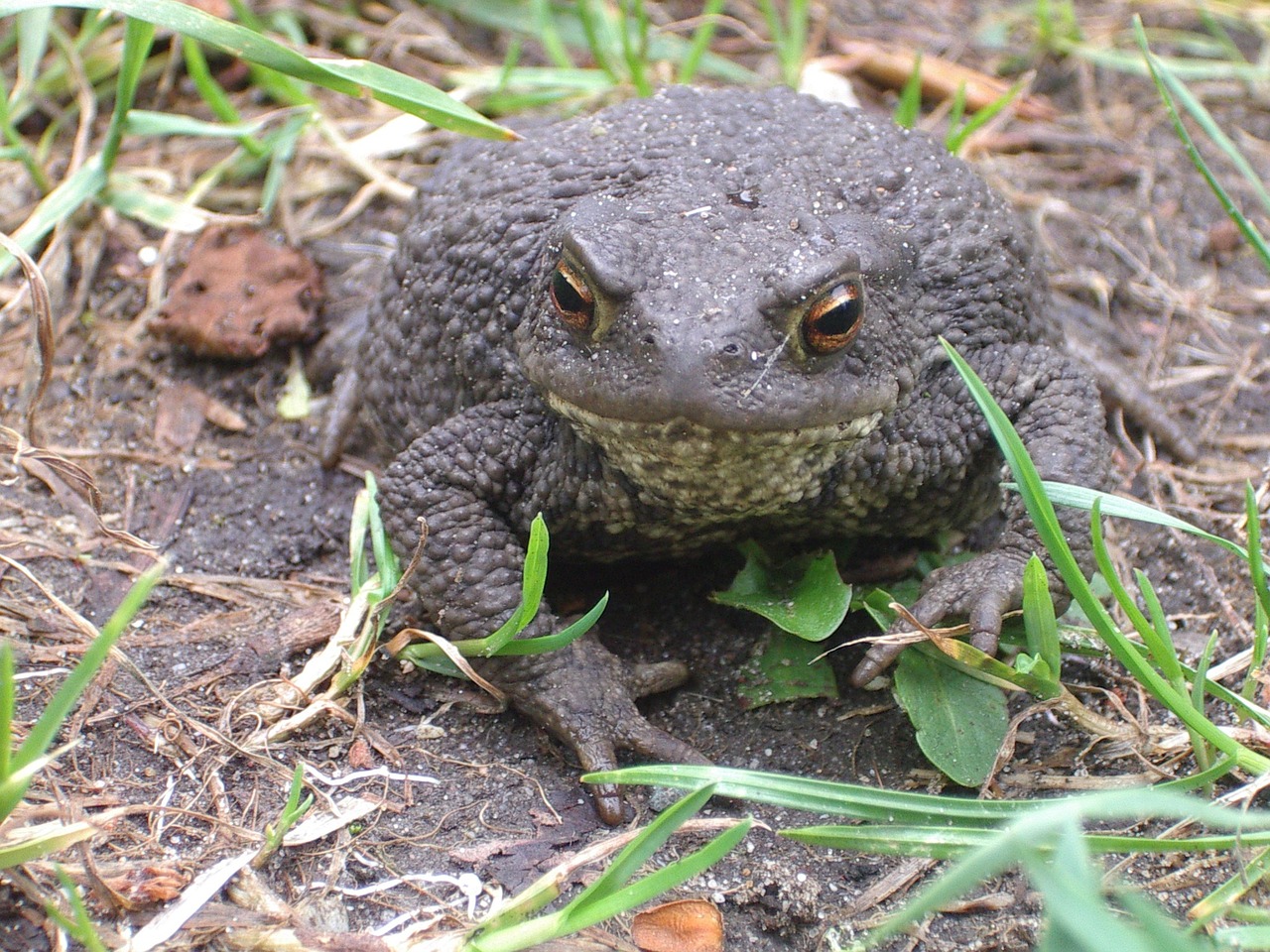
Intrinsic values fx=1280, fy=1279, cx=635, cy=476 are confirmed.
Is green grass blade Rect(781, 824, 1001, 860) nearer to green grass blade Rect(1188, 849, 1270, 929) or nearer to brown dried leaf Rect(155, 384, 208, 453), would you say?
green grass blade Rect(1188, 849, 1270, 929)

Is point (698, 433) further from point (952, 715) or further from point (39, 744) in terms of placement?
point (39, 744)

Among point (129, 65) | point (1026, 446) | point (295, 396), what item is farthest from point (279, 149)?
point (1026, 446)

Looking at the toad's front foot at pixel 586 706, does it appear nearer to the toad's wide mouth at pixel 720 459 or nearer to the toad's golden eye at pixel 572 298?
the toad's wide mouth at pixel 720 459

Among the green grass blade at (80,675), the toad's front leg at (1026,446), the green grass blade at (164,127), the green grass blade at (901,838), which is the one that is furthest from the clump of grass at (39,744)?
the green grass blade at (164,127)

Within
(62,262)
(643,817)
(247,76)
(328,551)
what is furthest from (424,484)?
(247,76)

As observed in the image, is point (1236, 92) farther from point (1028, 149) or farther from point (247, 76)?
point (247, 76)

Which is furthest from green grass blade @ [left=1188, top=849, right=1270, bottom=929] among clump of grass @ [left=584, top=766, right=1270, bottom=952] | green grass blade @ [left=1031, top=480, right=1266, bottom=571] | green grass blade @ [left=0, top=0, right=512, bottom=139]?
green grass blade @ [left=0, top=0, right=512, bottom=139]
